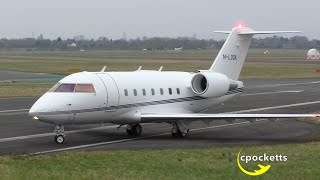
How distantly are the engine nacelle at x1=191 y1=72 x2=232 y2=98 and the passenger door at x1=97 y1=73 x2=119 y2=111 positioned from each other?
4170 millimetres

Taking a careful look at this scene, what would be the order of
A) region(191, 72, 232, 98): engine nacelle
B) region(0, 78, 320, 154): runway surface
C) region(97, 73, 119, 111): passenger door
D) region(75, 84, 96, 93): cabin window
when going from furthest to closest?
region(191, 72, 232, 98): engine nacelle
region(97, 73, 119, 111): passenger door
region(75, 84, 96, 93): cabin window
region(0, 78, 320, 154): runway surface

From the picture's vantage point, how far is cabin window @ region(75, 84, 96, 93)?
20.4m

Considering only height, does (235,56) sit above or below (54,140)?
above

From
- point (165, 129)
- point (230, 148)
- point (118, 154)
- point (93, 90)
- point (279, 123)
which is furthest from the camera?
point (279, 123)

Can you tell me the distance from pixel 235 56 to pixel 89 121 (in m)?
8.72

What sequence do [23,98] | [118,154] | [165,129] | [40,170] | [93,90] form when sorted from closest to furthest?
[40,170] → [118,154] → [93,90] → [165,129] → [23,98]

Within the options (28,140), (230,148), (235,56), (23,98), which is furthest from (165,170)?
(23,98)

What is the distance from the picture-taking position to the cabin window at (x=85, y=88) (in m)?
20.4

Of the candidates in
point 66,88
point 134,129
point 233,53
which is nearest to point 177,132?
point 134,129

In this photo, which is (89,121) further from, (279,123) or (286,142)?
(279,123)

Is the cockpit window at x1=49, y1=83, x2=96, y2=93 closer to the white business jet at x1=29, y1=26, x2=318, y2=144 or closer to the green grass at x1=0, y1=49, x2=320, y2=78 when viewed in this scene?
the white business jet at x1=29, y1=26, x2=318, y2=144

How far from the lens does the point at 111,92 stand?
21188mm

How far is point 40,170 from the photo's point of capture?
Result: 557 inches

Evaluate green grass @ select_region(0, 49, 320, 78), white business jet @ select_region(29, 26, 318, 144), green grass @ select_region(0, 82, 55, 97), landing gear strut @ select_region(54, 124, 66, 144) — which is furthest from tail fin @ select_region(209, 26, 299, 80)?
green grass @ select_region(0, 49, 320, 78)
